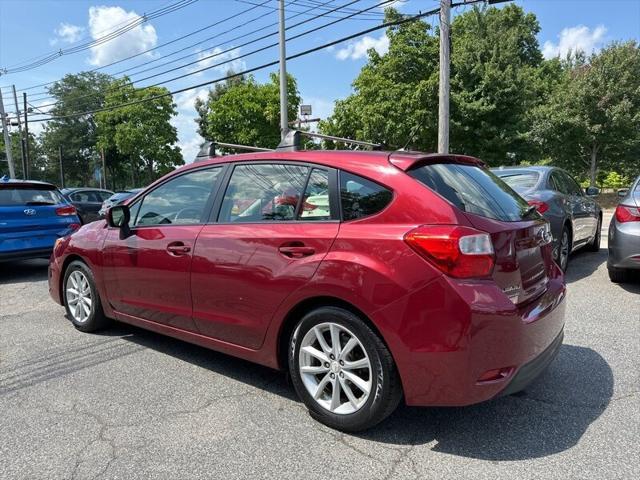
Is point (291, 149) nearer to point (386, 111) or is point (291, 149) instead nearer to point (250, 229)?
point (250, 229)

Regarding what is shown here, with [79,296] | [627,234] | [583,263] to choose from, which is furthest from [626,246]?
[79,296]

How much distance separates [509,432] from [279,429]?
131 cm

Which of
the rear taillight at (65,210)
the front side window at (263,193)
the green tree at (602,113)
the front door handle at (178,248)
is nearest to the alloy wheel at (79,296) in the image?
the front door handle at (178,248)

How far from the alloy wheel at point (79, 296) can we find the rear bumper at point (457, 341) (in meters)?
3.29

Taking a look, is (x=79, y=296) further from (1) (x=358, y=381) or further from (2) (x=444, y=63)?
(2) (x=444, y=63)

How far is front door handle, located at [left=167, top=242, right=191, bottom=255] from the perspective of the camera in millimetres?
3542

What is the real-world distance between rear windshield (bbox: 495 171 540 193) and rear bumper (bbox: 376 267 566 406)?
422 cm

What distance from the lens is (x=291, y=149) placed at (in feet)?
11.7

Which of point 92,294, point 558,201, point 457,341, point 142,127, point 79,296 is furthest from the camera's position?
point 142,127

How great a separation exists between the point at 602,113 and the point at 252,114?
27167 millimetres

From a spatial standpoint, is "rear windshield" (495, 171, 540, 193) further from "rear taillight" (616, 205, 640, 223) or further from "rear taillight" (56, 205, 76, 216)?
"rear taillight" (56, 205, 76, 216)

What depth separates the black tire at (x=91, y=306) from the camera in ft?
15.0

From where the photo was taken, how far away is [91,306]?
4609mm

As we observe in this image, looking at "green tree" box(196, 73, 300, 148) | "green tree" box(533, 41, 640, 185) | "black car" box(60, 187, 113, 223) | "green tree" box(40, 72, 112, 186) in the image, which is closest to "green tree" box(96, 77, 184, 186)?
"green tree" box(196, 73, 300, 148)
